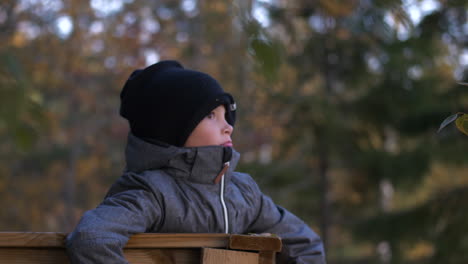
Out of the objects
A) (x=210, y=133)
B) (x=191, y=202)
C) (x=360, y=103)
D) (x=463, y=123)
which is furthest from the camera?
(x=360, y=103)

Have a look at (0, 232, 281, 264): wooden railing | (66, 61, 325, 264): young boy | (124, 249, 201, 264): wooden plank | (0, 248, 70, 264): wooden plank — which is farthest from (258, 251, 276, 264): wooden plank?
(0, 248, 70, 264): wooden plank

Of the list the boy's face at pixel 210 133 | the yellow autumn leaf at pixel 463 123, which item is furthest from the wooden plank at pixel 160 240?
the yellow autumn leaf at pixel 463 123

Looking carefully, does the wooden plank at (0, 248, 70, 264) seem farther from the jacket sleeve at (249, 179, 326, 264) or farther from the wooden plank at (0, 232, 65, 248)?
the jacket sleeve at (249, 179, 326, 264)

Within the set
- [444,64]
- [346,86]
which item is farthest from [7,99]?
[444,64]

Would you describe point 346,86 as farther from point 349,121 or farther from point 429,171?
point 429,171

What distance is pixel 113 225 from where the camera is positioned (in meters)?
→ 1.74

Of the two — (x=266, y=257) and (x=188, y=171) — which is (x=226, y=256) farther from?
(x=188, y=171)

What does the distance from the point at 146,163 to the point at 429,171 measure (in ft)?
22.6

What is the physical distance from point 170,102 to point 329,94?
727cm

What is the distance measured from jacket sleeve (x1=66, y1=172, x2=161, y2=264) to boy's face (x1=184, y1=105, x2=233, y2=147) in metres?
0.28

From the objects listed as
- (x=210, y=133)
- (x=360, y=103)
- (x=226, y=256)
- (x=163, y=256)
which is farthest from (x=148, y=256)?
(x=360, y=103)

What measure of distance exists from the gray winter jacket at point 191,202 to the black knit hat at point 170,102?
0.24ft

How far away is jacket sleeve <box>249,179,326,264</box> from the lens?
219 cm

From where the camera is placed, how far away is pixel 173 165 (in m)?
2.10
